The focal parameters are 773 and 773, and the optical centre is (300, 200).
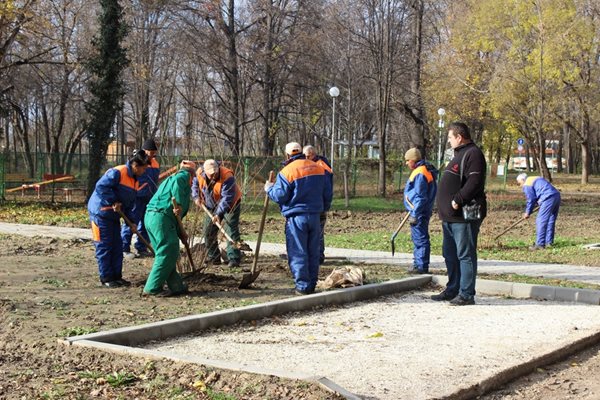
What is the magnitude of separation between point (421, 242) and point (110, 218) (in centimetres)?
458

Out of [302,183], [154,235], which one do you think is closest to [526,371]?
[302,183]

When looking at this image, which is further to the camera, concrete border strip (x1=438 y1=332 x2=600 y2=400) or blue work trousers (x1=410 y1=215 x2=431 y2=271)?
blue work trousers (x1=410 y1=215 x2=431 y2=271)

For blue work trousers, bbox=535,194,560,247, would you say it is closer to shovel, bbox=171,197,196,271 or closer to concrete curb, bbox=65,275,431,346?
concrete curb, bbox=65,275,431,346

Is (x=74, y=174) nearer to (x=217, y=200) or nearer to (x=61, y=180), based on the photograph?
(x=61, y=180)

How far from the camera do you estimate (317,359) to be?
6.33 meters

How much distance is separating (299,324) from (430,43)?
36429mm

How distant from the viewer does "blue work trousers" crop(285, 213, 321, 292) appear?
9.10 m

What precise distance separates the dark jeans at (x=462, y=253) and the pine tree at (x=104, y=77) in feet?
67.8

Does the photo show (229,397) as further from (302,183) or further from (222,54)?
(222,54)

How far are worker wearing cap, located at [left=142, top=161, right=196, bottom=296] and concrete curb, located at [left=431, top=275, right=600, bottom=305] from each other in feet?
13.5

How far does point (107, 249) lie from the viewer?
954 cm

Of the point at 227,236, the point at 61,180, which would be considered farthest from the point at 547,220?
the point at 61,180

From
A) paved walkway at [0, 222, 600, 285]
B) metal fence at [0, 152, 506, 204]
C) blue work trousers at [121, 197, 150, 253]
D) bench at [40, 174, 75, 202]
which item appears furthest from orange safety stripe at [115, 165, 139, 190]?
bench at [40, 174, 75, 202]

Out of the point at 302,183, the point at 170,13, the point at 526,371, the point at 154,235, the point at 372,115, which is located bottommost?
the point at 526,371
